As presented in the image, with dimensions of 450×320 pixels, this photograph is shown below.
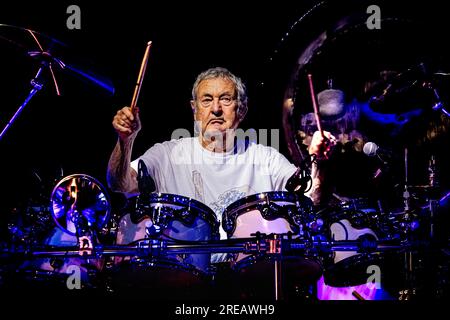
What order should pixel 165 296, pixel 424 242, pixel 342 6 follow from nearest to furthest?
pixel 424 242, pixel 165 296, pixel 342 6

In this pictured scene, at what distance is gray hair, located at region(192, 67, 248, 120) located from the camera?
11.4ft

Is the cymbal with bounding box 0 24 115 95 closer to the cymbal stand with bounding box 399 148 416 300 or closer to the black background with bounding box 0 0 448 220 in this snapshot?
the black background with bounding box 0 0 448 220

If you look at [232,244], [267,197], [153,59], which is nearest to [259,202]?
[267,197]

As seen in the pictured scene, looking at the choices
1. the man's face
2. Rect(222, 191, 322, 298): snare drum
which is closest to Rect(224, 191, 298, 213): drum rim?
Rect(222, 191, 322, 298): snare drum

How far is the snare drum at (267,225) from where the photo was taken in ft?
8.19

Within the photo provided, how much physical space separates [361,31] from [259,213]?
144 centimetres

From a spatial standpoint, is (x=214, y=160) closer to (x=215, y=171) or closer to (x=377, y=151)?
(x=215, y=171)

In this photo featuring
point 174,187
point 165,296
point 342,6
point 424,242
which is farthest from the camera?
point 342,6

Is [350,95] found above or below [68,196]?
above

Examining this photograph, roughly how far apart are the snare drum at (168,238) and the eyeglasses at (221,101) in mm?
1032

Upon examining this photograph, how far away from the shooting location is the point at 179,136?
3.48 m

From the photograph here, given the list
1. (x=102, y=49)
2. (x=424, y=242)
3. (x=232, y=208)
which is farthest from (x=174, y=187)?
(x=424, y=242)

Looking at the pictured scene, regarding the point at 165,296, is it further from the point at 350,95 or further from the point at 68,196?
the point at 350,95

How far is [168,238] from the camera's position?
2.47m
